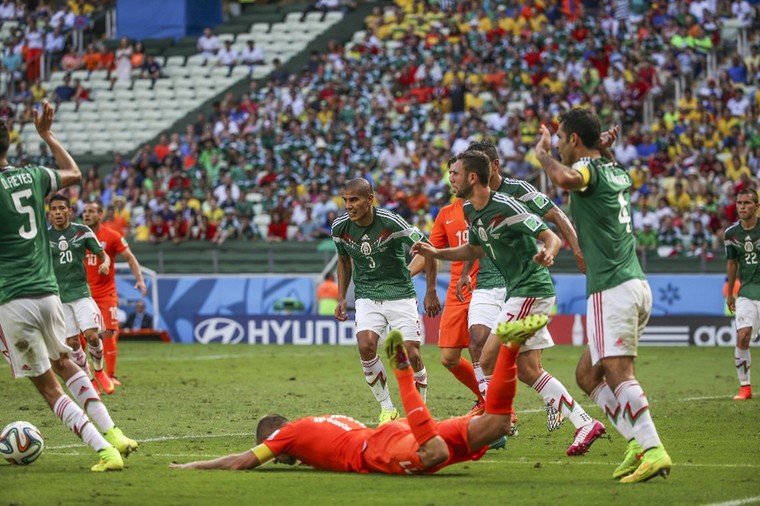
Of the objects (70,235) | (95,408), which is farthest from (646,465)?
(70,235)

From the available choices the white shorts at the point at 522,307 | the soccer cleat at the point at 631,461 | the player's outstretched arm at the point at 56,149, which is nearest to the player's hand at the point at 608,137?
the white shorts at the point at 522,307

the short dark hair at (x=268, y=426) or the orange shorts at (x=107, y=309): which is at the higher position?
the short dark hair at (x=268, y=426)

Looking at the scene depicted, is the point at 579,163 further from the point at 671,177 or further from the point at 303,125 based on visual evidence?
the point at 303,125

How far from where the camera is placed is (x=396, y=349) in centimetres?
920

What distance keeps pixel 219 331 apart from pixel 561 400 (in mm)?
19254

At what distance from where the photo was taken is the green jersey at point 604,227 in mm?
9234

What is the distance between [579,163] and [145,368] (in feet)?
47.5

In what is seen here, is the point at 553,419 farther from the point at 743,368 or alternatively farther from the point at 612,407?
the point at 743,368

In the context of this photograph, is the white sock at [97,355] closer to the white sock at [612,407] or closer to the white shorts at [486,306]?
the white shorts at [486,306]

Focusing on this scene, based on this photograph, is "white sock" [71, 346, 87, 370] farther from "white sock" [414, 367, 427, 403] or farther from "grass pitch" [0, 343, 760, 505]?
"white sock" [414, 367, 427, 403]

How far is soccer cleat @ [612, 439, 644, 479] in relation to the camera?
30.6 feet

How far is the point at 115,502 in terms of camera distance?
8.27m

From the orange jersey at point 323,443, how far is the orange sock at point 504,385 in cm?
106

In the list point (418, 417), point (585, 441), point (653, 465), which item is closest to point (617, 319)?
point (653, 465)
